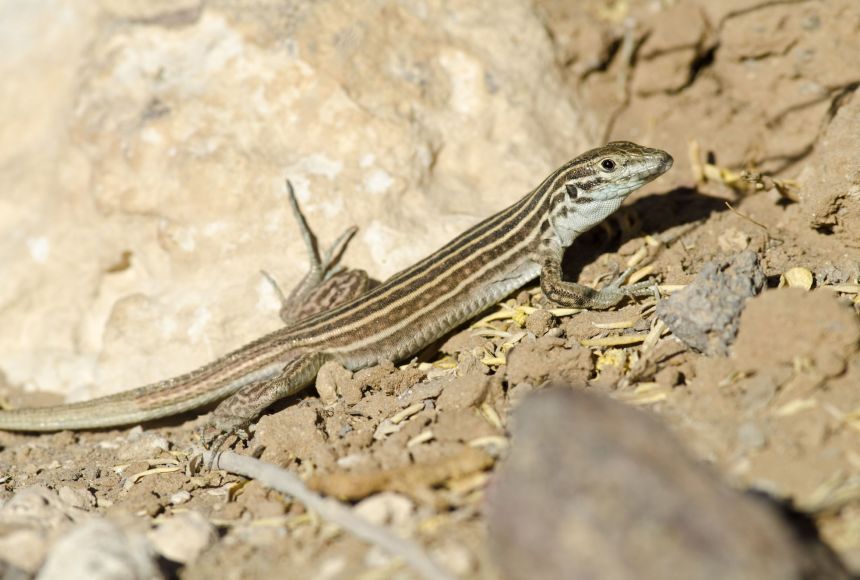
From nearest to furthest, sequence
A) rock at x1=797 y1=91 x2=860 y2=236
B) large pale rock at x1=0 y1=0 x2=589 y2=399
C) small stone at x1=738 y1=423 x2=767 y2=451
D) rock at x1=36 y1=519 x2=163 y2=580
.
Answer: rock at x1=36 y1=519 x2=163 y2=580, small stone at x1=738 y1=423 x2=767 y2=451, rock at x1=797 y1=91 x2=860 y2=236, large pale rock at x1=0 y1=0 x2=589 y2=399

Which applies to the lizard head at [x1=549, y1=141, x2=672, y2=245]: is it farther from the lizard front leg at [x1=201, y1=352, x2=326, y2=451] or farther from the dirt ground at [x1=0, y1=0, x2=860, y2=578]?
the lizard front leg at [x1=201, y1=352, x2=326, y2=451]

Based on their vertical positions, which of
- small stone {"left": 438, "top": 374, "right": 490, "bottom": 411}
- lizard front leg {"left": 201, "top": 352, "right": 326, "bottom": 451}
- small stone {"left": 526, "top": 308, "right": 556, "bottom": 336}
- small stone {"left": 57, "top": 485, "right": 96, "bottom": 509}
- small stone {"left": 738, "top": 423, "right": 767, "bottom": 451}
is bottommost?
small stone {"left": 738, "top": 423, "right": 767, "bottom": 451}

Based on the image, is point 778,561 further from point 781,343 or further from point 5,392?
point 5,392

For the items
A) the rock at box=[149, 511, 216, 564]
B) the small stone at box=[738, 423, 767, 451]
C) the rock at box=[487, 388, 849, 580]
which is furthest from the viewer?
the rock at box=[149, 511, 216, 564]

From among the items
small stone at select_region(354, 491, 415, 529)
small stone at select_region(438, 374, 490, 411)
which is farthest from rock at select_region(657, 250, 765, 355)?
small stone at select_region(354, 491, 415, 529)

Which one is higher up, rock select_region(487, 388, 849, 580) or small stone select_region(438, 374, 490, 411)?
small stone select_region(438, 374, 490, 411)

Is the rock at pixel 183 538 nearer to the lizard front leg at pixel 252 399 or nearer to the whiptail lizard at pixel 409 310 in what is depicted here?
the lizard front leg at pixel 252 399
